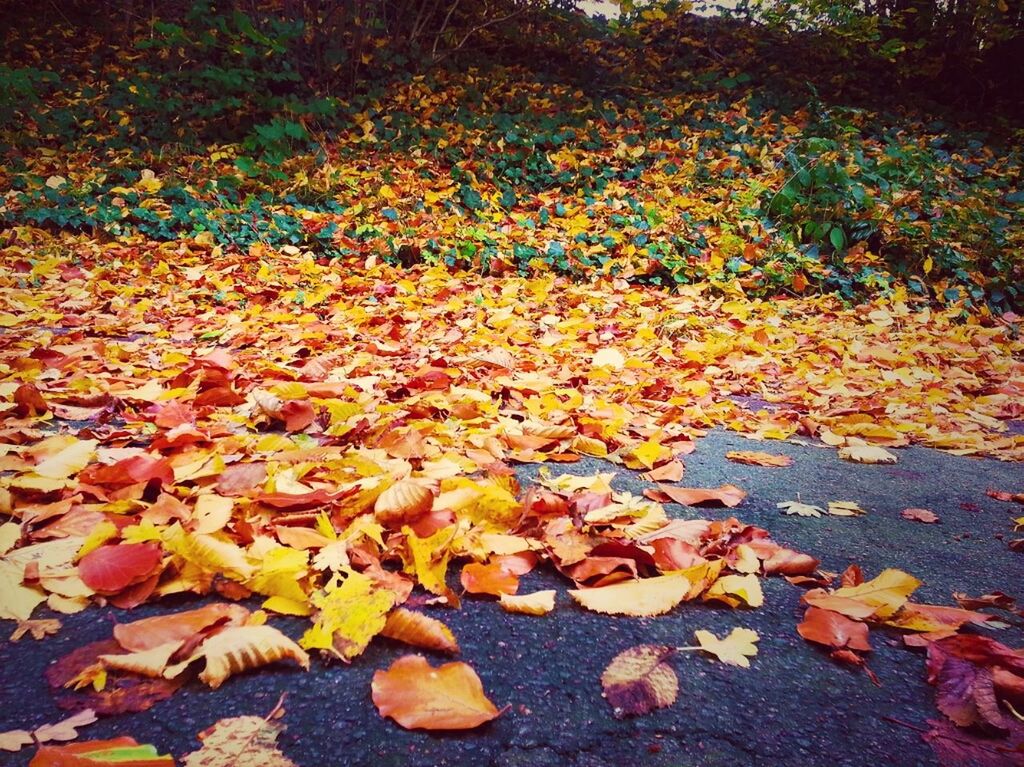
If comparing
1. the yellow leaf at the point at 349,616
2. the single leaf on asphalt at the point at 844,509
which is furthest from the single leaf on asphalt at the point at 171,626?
the single leaf on asphalt at the point at 844,509

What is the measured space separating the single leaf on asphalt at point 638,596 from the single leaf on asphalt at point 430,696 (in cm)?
28

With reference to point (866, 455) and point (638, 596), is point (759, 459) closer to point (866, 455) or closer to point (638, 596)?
point (866, 455)

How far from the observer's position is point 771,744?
2.69ft

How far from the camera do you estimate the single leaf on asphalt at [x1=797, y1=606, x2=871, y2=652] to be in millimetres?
1026

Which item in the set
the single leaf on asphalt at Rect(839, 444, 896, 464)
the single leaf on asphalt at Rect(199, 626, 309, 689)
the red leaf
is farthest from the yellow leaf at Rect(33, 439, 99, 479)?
the single leaf on asphalt at Rect(839, 444, 896, 464)

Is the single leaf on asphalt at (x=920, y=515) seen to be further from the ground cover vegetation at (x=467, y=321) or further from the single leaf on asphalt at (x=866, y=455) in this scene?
the single leaf on asphalt at (x=866, y=455)

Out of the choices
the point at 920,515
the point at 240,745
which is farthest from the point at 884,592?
the point at 240,745

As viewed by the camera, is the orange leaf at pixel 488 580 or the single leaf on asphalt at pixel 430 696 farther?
the orange leaf at pixel 488 580

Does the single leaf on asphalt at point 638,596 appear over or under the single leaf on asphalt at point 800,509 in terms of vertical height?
over

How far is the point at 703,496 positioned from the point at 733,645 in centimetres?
62

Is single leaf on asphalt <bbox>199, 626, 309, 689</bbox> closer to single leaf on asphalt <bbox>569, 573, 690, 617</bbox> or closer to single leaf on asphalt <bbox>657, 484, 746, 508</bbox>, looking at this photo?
single leaf on asphalt <bbox>569, 573, 690, 617</bbox>

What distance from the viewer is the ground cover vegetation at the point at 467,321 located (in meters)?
1.03

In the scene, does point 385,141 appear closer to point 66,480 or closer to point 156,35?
point 156,35

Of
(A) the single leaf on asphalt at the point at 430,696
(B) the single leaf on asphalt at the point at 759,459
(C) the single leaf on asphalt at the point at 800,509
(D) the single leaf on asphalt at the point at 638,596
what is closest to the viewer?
(A) the single leaf on asphalt at the point at 430,696
